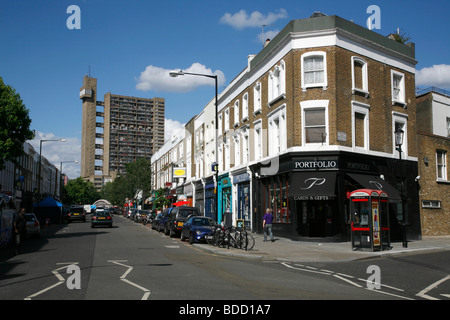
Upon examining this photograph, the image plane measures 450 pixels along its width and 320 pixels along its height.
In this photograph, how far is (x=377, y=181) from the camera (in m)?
23.1

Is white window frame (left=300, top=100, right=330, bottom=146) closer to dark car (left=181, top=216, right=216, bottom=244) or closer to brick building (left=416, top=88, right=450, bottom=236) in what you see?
dark car (left=181, top=216, right=216, bottom=244)

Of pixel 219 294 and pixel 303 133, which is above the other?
pixel 303 133

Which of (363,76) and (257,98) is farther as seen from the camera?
(257,98)

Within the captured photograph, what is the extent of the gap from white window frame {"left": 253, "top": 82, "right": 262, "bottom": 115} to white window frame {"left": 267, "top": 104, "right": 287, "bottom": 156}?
233 cm

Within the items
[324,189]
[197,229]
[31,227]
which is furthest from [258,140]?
[31,227]

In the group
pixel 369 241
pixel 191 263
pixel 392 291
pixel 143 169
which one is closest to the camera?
pixel 392 291

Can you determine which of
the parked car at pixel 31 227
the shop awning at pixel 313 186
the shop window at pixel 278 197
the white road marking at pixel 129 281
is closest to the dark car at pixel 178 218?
the shop window at pixel 278 197

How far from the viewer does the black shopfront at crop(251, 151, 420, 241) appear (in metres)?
21.7

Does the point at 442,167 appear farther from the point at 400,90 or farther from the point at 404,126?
the point at 400,90

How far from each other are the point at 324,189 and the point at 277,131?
19.7 ft

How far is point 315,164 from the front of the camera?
874 inches

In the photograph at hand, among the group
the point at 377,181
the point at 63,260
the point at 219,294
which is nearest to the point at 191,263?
the point at 63,260

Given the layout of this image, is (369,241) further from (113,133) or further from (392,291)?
(113,133)

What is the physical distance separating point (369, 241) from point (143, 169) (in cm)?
5935
